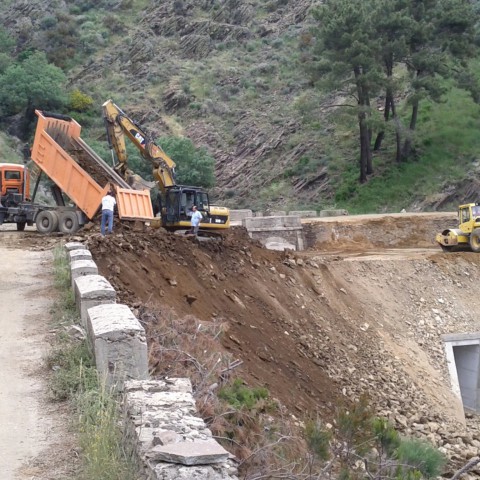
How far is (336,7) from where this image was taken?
4431 centimetres

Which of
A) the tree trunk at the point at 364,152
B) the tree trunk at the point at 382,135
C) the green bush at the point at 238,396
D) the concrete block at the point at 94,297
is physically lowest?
the green bush at the point at 238,396

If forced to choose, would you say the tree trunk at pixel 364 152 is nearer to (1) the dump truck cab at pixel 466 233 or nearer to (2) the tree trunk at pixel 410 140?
(2) the tree trunk at pixel 410 140

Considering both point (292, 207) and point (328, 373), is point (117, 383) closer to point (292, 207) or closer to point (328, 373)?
point (328, 373)

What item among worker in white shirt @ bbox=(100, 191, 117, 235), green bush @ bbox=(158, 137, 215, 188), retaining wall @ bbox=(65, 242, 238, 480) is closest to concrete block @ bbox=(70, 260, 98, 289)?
retaining wall @ bbox=(65, 242, 238, 480)

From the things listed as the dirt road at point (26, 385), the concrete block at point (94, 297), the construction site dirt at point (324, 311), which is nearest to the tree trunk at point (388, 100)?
the construction site dirt at point (324, 311)

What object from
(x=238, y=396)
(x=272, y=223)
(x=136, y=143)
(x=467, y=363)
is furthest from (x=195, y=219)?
(x=238, y=396)

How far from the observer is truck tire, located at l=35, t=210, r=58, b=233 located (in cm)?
2430

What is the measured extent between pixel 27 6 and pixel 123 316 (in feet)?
280

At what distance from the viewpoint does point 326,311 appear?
74.8 ft

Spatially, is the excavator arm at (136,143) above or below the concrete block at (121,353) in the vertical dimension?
above

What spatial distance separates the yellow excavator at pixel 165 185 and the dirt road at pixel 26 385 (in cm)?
1045

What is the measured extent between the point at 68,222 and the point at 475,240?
47.8 feet

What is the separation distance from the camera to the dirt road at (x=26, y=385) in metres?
6.26

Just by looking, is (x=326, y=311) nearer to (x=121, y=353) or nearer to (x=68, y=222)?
(x=68, y=222)
